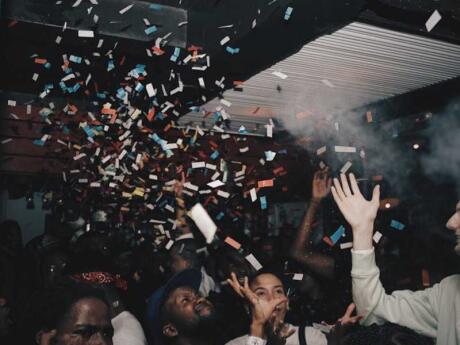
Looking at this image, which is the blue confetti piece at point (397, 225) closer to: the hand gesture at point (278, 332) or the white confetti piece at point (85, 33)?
the hand gesture at point (278, 332)

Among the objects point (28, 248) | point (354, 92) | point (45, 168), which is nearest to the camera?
point (354, 92)

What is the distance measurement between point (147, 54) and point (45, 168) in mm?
2653

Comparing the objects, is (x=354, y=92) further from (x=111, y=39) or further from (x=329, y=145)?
(x=111, y=39)

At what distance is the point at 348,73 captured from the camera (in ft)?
11.7

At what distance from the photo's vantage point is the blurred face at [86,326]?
238 cm

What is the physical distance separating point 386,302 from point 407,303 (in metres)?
0.13

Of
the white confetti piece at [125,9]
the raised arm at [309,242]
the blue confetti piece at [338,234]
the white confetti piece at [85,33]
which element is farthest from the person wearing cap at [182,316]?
the white confetti piece at [125,9]

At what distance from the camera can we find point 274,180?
7547 millimetres

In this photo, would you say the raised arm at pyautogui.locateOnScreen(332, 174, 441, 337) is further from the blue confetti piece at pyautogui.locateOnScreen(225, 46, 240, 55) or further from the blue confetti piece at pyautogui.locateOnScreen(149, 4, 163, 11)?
the blue confetti piece at pyautogui.locateOnScreen(149, 4, 163, 11)

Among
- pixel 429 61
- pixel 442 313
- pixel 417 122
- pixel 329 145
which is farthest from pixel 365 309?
pixel 329 145

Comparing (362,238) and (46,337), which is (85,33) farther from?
(362,238)

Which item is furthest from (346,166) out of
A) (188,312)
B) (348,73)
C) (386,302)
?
(386,302)

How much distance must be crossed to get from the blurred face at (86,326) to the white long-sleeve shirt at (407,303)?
1.38 metres

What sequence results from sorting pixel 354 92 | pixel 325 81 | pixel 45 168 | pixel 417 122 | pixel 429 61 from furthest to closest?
pixel 45 168, pixel 417 122, pixel 354 92, pixel 325 81, pixel 429 61
